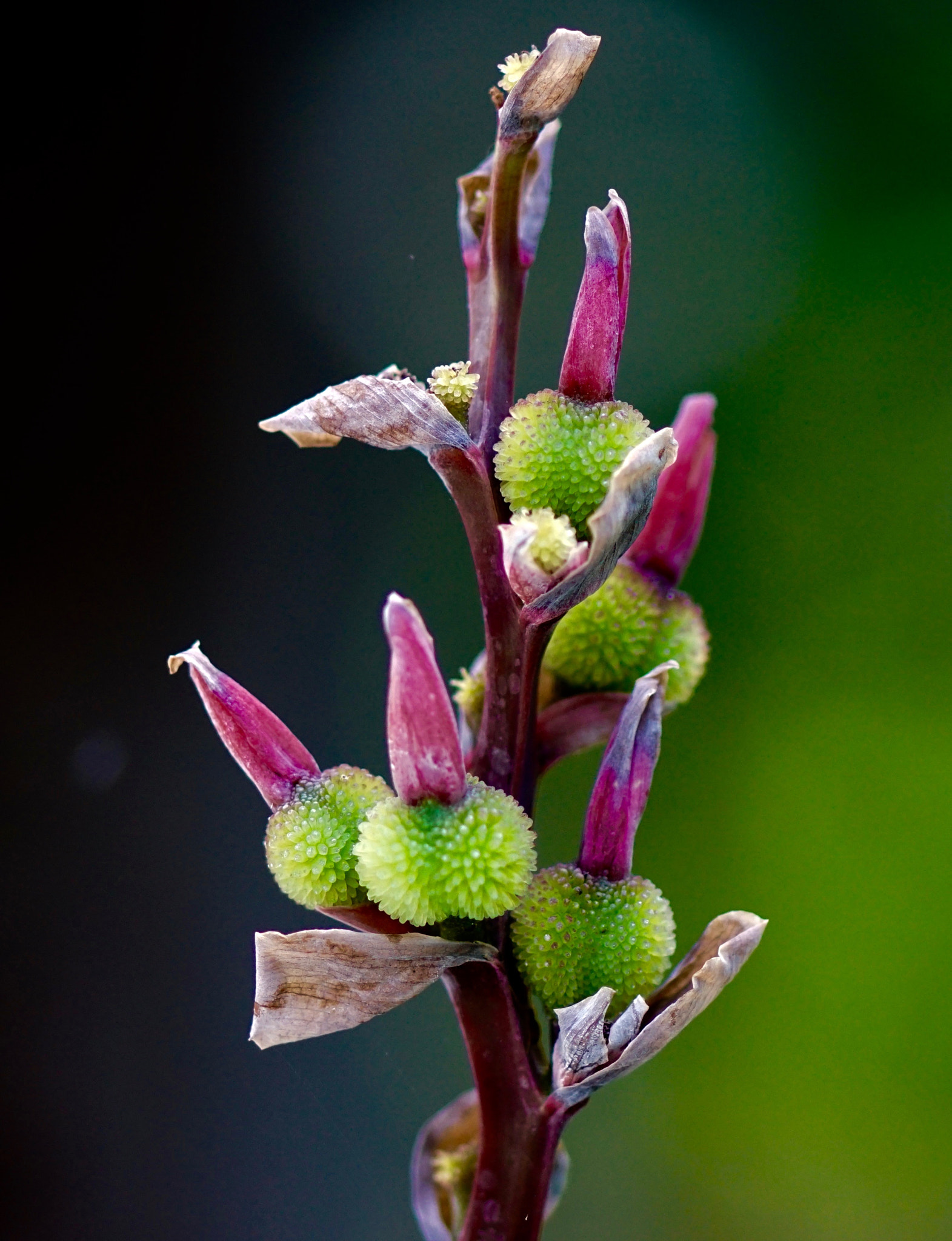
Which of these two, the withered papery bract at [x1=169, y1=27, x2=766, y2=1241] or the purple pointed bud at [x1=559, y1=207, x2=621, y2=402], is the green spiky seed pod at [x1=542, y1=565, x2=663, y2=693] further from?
the purple pointed bud at [x1=559, y1=207, x2=621, y2=402]

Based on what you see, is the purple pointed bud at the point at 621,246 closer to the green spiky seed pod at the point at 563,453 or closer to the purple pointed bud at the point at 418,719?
the green spiky seed pod at the point at 563,453

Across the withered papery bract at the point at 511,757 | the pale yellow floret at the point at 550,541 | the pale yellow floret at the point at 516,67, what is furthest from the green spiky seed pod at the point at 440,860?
the pale yellow floret at the point at 516,67

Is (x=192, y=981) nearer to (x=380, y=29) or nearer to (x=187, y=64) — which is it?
(x=187, y=64)

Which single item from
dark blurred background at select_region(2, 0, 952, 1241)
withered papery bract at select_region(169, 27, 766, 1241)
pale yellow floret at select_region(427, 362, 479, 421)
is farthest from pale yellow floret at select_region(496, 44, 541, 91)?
dark blurred background at select_region(2, 0, 952, 1241)

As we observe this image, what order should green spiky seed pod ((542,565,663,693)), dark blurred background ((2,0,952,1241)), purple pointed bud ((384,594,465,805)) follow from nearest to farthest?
1. purple pointed bud ((384,594,465,805))
2. green spiky seed pod ((542,565,663,693))
3. dark blurred background ((2,0,952,1241))

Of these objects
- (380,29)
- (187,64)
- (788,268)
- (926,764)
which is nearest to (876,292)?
(788,268)

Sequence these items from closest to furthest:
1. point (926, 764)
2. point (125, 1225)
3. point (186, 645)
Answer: point (125, 1225) → point (926, 764) → point (186, 645)

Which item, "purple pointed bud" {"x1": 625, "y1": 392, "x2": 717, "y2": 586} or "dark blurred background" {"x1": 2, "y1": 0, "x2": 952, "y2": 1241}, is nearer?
"purple pointed bud" {"x1": 625, "y1": 392, "x2": 717, "y2": 586}
